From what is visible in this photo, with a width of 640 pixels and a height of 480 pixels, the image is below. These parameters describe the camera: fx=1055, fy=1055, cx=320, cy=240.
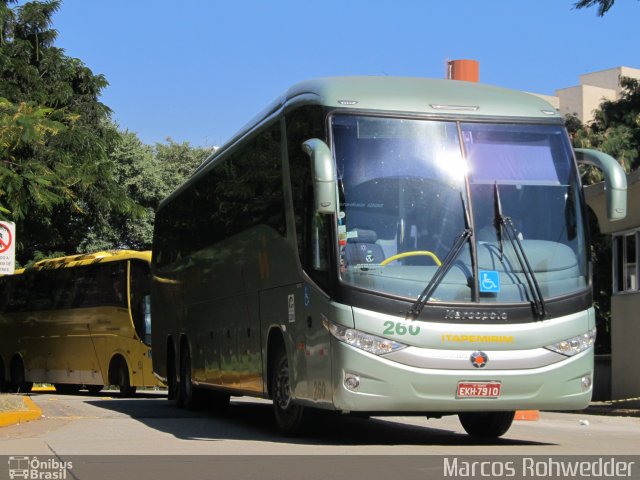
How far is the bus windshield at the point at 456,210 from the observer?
33.3 ft

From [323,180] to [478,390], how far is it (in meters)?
2.50

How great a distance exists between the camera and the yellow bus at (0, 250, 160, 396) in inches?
973

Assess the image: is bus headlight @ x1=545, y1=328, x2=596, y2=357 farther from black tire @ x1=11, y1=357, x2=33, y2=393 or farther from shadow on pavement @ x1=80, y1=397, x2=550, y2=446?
black tire @ x1=11, y1=357, x2=33, y2=393

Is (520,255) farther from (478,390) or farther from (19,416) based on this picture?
(19,416)

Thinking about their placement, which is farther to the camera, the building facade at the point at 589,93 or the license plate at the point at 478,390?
the building facade at the point at 589,93

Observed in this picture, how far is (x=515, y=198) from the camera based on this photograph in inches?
415

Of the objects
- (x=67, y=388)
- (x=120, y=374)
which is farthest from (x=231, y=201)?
(x=67, y=388)

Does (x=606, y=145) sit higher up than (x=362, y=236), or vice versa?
(x=606, y=145)

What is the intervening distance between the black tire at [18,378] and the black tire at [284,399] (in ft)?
63.1

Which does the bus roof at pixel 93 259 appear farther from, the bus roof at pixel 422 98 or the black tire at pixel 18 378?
the bus roof at pixel 422 98

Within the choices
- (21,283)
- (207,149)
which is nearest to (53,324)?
(21,283)

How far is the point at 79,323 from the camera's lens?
26797mm

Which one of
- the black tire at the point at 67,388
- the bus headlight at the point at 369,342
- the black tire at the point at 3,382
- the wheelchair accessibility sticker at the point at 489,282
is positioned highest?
the wheelchair accessibility sticker at the point at 489,282

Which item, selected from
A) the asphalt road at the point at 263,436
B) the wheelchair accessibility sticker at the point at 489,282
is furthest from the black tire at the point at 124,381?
the wheelchair accessibility sticker at the point at 489,282
